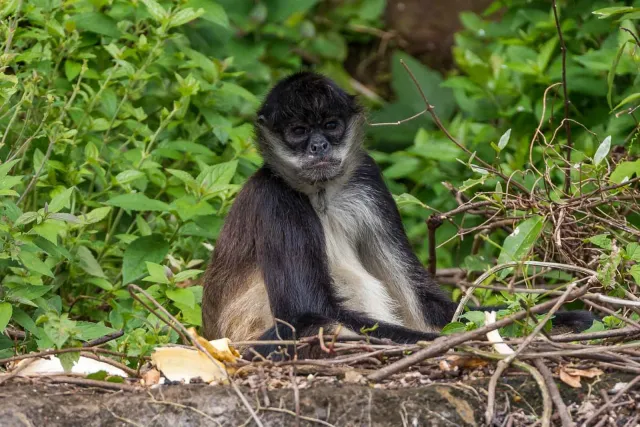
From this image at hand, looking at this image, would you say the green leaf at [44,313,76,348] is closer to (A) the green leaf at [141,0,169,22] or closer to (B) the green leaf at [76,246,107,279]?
(B) the green leaf at [76,246,107,279]

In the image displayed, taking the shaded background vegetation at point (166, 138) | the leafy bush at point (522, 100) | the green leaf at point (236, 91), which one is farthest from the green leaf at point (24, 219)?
the leafy bush at point (522, 100)

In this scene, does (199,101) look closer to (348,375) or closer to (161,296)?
(161,296)

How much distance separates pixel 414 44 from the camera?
1370 cm

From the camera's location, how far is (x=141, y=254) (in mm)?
7047

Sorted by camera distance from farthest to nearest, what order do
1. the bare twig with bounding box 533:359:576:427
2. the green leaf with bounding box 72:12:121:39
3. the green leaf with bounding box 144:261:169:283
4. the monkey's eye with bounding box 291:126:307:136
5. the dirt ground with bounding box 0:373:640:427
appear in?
the green leaf with bounding box 72:12:121:39
the monkey's eye with bounding box 291:126:307:136
the green leaf with bounding box 144:261:169:283
the dirt ground with bounding box 0:373:640:427
the bare twig with bounding box 533:359:576:427

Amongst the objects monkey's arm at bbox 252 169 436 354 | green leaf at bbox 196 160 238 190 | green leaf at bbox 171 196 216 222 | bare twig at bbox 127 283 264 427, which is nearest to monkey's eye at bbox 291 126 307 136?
monkey's arm at bbox 252 169 436 354

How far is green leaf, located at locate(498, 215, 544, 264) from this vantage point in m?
5.78

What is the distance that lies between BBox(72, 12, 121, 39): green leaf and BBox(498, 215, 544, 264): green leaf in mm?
3261

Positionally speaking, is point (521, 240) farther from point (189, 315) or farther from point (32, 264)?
point (32, 264)

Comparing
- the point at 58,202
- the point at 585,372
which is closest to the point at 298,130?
the point at 58,202

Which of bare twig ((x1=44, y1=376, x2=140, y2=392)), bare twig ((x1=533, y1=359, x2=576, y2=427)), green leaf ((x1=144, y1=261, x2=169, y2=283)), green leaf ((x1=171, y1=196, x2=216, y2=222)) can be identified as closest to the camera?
bare twig ((x1=533, y1=359, x2=576, y2=427))

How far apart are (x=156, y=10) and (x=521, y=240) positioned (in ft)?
9.74

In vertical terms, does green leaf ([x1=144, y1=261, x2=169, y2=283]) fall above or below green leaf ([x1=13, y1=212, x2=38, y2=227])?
below

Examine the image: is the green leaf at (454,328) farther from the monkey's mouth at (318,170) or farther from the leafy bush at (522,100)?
the leafy bush at (522,100)
